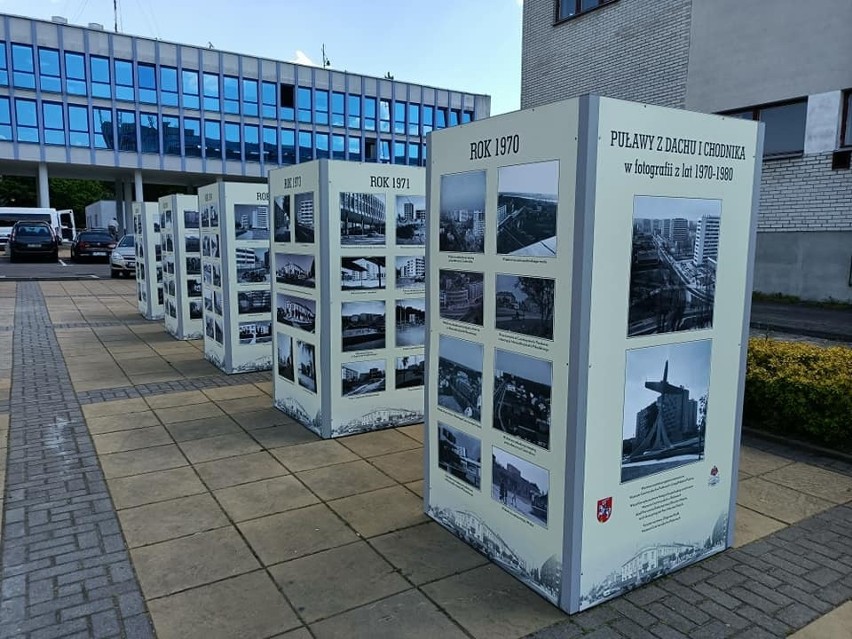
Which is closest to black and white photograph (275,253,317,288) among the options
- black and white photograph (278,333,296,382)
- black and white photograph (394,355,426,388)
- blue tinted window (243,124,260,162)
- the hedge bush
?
black and white photograph (278,333,296,382)

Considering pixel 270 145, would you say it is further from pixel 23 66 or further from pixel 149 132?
pixel 23 66

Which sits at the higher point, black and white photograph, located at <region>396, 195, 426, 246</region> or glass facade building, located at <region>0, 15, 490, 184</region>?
glass facade building, located at <region>0, 15, 490, 184</region>

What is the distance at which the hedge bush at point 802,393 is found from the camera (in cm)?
568

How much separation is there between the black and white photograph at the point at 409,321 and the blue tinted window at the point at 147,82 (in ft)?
129

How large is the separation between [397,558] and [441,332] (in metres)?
1.45

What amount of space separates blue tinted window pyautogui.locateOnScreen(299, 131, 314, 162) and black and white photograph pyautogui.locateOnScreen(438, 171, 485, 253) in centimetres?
4418

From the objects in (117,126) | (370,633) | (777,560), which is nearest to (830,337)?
(777,560)

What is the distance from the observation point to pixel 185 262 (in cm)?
1164

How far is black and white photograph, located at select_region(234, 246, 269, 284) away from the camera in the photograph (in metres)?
9.02

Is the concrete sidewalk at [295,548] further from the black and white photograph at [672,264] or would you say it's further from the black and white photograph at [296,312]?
the black and white photograph at [672,264]

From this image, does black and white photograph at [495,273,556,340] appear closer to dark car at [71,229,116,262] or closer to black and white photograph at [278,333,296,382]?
black and white photograph at [278,333,296,382]

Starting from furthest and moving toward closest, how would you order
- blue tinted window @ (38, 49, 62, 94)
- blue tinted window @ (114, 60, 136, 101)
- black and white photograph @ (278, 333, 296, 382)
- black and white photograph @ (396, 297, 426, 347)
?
blue tinted window @ (114, 60, 136, 101) < blue tinted window @ (38, 49, 62, 94) < black and white photograph @ (278, 333, 296, 382) < black and white photograph @ (396, 297, 426, 347)

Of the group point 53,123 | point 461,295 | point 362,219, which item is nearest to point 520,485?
point 461,295

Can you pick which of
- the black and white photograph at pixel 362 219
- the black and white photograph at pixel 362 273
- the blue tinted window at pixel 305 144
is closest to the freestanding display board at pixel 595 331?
the black and white photograph at pixel 362 219
